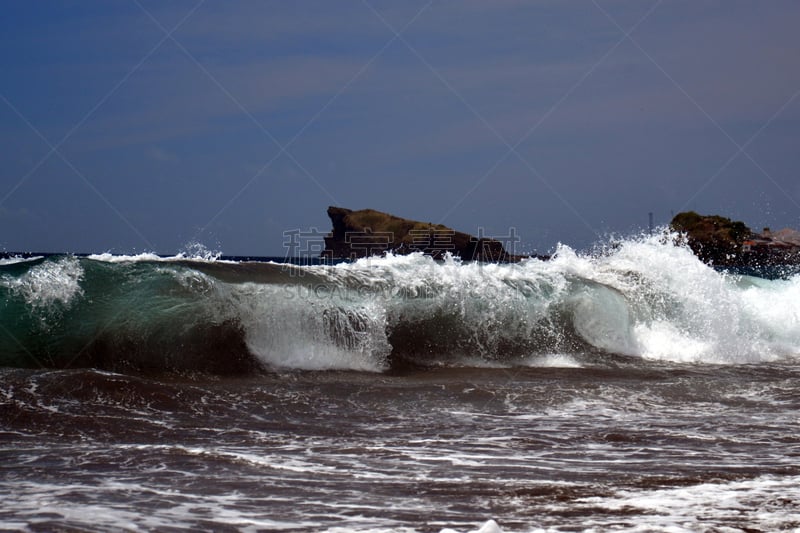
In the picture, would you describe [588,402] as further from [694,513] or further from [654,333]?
[654,333]

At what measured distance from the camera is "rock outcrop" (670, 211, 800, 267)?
5706cm

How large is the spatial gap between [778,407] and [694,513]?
183 inches

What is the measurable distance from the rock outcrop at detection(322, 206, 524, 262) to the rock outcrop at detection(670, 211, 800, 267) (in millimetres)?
16191

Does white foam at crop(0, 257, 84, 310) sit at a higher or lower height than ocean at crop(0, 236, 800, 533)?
higher

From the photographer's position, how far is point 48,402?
7.71 metres

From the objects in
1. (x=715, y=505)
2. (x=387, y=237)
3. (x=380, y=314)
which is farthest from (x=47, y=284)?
(x=387, y=237)

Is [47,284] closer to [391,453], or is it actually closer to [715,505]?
[391,453]

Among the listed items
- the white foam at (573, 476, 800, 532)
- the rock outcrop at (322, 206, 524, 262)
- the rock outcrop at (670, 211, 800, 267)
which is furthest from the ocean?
the rock outcrop at (670, 211, 800, 267)

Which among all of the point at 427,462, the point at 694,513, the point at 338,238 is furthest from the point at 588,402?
the point at 338,238

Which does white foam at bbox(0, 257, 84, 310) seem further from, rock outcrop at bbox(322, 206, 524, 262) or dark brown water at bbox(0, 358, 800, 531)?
rock outcrop at bbox(322, 206, 524, 262)

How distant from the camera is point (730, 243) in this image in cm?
5856

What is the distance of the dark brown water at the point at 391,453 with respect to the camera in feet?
14.5

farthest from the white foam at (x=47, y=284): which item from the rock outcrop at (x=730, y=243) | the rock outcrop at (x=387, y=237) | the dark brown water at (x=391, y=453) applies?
the rock outcrop at (x=730, y=243)

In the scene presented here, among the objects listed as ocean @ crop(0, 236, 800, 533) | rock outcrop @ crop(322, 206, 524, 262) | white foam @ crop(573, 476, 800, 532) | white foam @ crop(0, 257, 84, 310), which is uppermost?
rock outcrop @ crop(322, 206, 524, 262)
